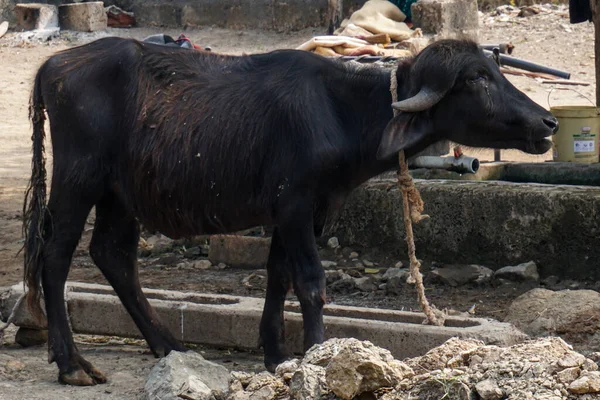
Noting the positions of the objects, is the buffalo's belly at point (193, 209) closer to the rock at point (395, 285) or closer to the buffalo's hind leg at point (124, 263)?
the buffalo's hind leg at point (124, 263)

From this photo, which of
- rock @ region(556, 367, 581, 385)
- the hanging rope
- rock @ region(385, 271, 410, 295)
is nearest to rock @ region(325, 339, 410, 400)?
rock @ region(556, 367, 581, 385)

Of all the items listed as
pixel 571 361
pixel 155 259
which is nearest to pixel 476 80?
pixel 571 361

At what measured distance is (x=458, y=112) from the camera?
498 centimetres

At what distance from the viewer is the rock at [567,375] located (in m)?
3.75

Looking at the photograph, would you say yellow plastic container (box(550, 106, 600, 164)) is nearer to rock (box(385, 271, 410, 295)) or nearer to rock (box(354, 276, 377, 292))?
rock (box(385, 271, 410, 295))

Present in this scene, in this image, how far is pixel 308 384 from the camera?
3.99m

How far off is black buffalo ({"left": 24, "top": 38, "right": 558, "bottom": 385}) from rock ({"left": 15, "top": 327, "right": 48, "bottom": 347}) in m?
0.50

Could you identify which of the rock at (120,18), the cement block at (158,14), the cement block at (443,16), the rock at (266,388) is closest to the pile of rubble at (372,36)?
the cement block at (443,16)

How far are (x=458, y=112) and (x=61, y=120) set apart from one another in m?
1.95

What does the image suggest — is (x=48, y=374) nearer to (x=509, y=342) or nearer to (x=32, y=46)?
(x=509, y=342)

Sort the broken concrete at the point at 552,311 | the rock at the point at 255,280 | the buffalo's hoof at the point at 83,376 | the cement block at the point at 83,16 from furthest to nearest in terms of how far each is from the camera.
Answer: the cement block at the point at 83,16, the rock at the point at 255,280, the broken concrete at the point at 552,311, the buffalo's hoof at the point at 83,376

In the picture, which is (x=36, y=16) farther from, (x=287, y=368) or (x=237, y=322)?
(x=287, y=368)

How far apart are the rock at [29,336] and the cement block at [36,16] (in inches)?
464

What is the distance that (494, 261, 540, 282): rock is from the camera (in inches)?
259
